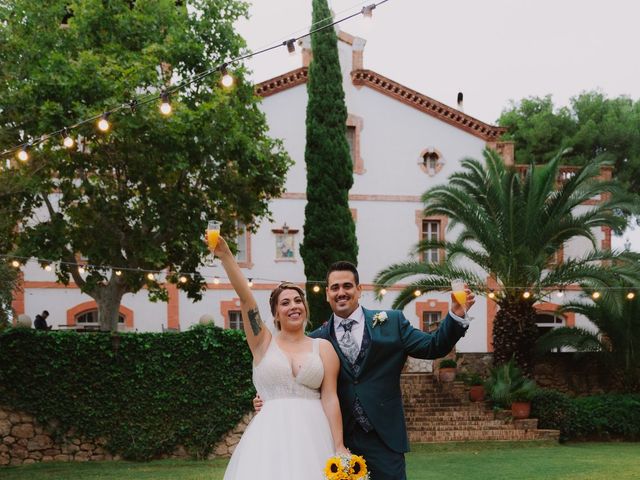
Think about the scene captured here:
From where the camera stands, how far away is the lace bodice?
479cm

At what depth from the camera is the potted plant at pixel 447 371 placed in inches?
822

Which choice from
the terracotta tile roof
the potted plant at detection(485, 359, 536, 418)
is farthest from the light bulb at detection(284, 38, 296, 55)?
the terracotta tile roof

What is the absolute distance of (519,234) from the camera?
773 inches

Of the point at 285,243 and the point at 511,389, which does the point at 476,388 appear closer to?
the point at 511,389

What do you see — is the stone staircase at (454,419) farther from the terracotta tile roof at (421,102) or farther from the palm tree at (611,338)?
the terracotta tile roof at (421,102)

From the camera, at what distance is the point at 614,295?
19016 millimetres

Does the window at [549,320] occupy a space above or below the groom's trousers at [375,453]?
above

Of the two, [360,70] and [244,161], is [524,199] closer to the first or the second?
[244,161]

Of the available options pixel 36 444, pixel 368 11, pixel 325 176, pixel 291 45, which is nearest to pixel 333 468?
pixel 368 11

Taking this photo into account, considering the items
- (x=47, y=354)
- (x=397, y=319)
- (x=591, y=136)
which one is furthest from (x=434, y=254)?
(x=397, y=319)

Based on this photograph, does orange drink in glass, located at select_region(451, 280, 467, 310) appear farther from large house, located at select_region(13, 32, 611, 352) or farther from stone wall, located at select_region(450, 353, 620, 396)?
large house, located at select_region(13, 32, 611, 352)

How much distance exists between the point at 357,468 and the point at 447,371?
16.9m

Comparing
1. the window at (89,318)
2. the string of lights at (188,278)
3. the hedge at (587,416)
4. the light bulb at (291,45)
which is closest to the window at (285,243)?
the window at (89,318)

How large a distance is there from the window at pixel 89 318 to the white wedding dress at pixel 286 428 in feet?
68.2
